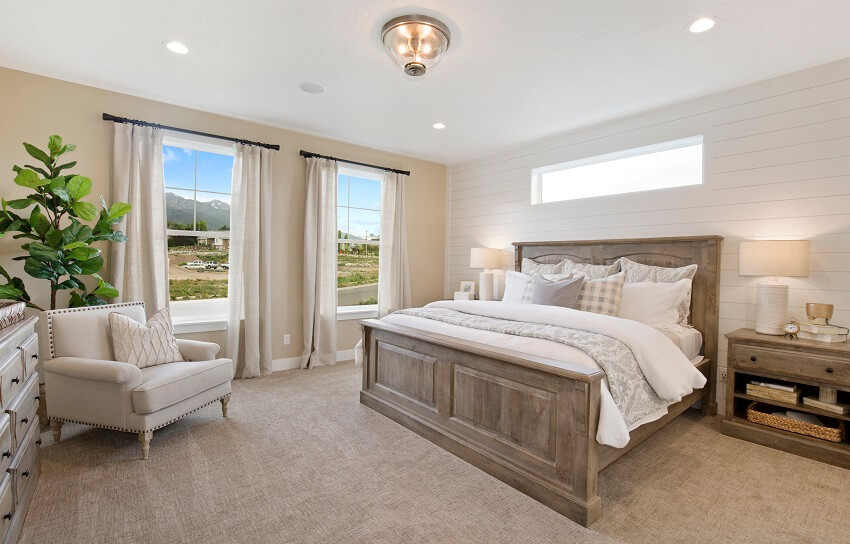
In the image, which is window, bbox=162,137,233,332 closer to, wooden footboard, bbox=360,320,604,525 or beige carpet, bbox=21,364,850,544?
beige carpet, bbox=21,364,850,544

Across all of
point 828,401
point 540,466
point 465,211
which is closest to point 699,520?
point 540,466

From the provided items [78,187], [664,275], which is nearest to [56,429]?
[78,187]

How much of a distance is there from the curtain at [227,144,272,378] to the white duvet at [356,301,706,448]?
7.02 feet

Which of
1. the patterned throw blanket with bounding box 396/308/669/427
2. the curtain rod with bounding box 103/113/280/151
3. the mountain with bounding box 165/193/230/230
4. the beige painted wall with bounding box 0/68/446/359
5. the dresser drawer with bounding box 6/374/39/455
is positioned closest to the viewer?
the dresser drawer with bounding box 6/374/39/455

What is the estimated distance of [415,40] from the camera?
246cm

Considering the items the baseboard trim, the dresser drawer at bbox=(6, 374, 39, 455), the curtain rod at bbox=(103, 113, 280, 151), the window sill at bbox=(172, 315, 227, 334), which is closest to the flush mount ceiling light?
the curtain rod at bbox=(103, 113, 280, 151)

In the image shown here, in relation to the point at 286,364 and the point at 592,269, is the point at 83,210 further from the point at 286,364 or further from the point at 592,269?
the point at 592,269

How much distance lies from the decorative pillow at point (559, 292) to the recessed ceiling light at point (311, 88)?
2544 millimetres

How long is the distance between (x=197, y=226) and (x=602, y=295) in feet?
12.9

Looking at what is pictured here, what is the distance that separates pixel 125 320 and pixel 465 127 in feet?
11.4

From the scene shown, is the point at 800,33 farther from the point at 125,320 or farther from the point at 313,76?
the point at 125,320

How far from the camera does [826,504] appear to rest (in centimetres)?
206

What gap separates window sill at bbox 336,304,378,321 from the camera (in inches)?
196

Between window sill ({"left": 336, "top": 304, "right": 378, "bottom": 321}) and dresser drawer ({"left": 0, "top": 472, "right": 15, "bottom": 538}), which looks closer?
dresser drawer ({"left": 0, "top": 472, "right": 15, "bottom": 538})
